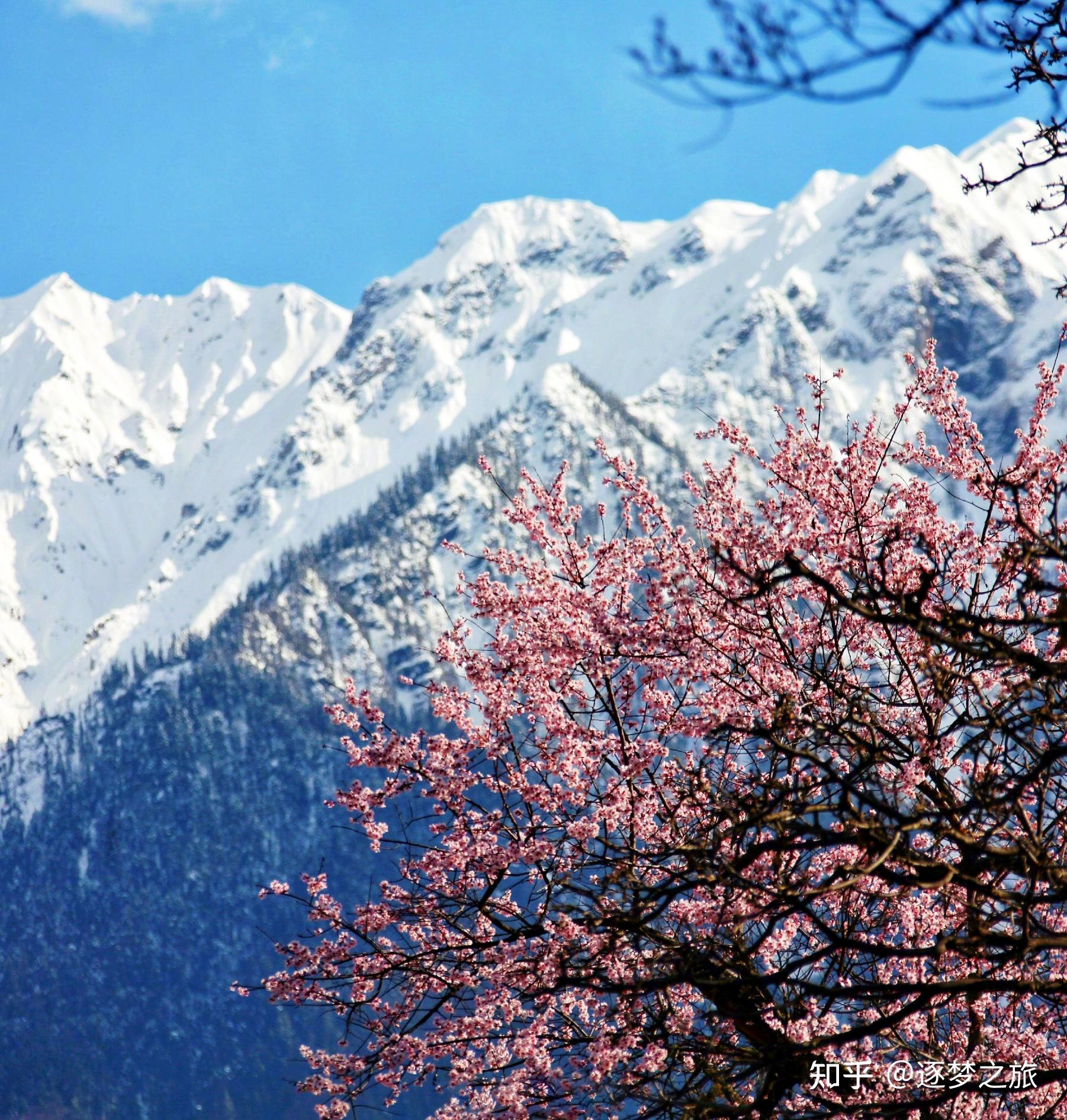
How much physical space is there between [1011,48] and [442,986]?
539cm

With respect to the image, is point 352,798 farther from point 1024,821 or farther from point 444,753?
point 1024,821

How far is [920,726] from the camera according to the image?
22.3ft

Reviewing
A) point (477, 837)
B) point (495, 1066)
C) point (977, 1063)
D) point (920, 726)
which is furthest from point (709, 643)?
point (495, 1066)

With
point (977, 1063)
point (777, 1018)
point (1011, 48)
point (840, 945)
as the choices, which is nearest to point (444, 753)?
point (777, 1018)

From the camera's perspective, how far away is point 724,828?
678 centimetres

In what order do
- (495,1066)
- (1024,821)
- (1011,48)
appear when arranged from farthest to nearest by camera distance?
(495,1066), (1024,821), (1011,48)

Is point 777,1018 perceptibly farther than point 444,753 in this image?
No

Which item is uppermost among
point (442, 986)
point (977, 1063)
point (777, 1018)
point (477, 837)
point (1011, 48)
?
point (1011, 48)

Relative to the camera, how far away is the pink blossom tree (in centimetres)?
491

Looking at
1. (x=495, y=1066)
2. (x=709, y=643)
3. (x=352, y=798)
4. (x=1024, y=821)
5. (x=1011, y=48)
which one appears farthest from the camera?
(x=352, y=798)

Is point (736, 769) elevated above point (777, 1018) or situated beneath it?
elevated above

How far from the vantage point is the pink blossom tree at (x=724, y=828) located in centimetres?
491

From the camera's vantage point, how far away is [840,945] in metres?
4.01

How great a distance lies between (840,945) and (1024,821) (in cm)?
169
